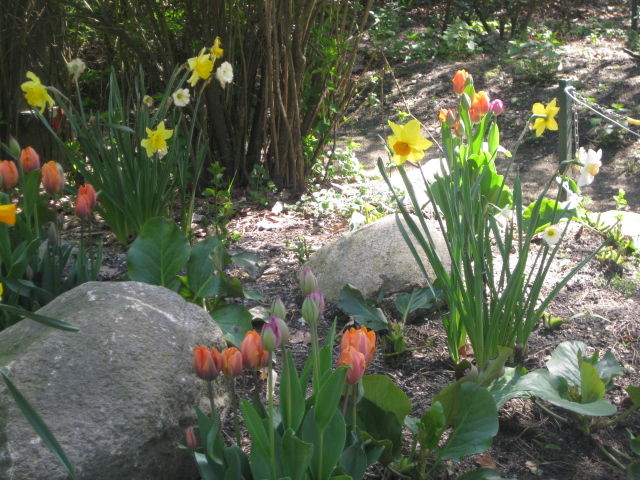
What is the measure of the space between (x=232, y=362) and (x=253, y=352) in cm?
8

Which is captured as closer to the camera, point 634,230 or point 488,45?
point 634,230

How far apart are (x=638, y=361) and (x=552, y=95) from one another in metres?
4.56

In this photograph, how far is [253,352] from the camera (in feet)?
4.29

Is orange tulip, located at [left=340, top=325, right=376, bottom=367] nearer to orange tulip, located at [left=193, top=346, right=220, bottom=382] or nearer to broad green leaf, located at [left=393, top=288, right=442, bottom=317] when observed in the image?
orange tulip, located at [left=193, top=346, right=220, bottom=382]

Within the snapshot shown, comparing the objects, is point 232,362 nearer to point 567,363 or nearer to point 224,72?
point 567,363

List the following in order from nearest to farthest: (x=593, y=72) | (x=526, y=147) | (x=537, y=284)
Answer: (x=537, y=284) → (x=526, y=147) → (x=593, y=72)

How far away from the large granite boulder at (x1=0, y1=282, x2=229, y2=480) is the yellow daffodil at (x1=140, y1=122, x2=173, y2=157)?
1040 mm

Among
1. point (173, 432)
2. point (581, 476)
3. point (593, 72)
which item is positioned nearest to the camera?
point (173, 432)

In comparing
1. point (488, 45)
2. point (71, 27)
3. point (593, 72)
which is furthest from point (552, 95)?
point (71, 27)

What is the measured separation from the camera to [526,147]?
5.55 metres

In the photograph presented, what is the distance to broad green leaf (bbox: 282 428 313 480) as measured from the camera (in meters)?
1.24

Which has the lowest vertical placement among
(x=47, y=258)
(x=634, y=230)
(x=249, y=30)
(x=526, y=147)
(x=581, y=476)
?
(x=526, y=147)

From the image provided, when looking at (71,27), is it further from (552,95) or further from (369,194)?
(552,95)

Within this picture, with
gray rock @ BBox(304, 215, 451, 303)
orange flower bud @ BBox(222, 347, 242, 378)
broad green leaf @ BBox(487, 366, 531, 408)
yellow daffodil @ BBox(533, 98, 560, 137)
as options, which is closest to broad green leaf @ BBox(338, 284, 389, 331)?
gray rock @ BBox(304, 215, 451, 303)
